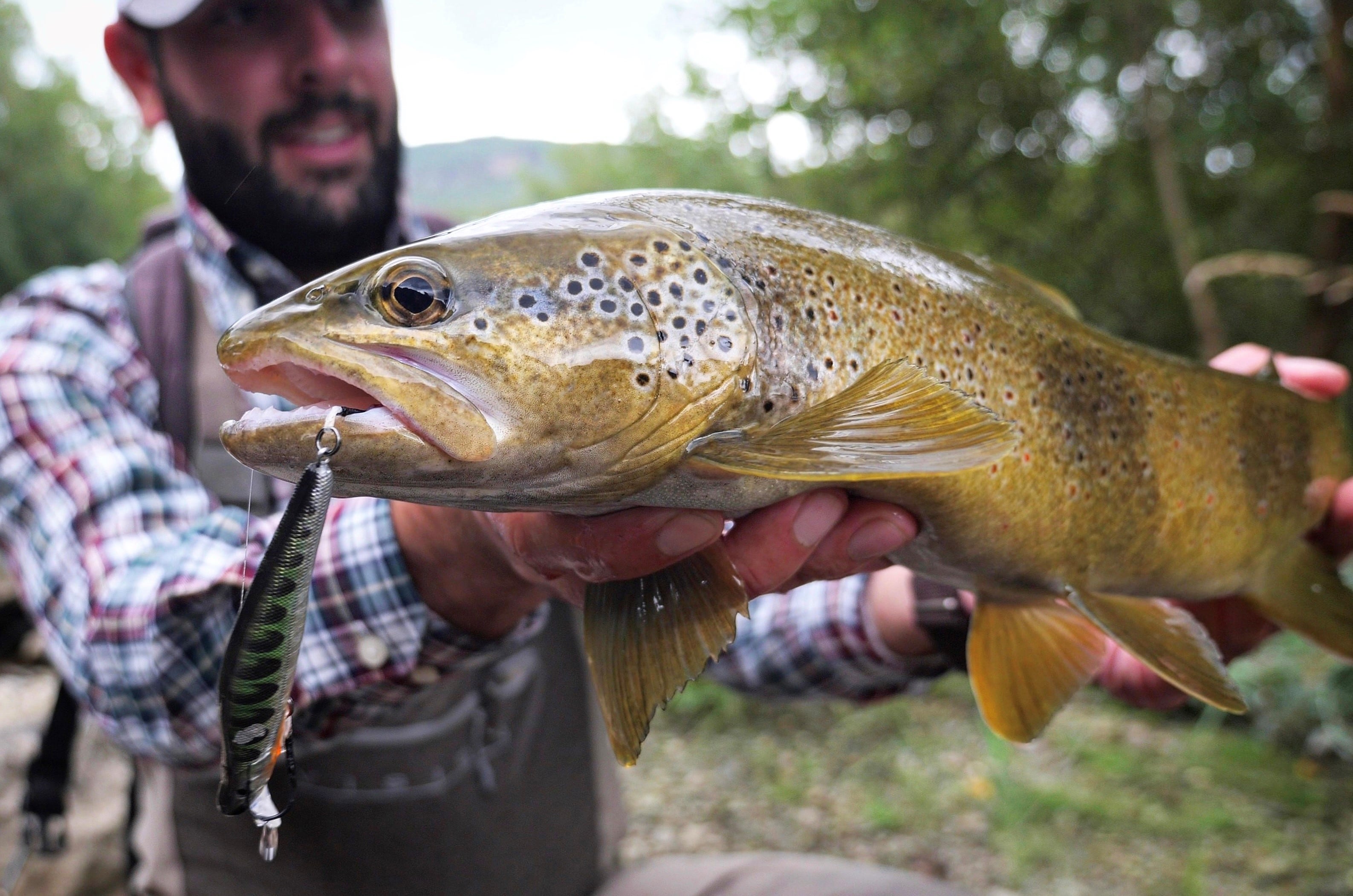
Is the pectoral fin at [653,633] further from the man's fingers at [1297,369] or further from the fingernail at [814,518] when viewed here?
the man's fingers at [1297,369]

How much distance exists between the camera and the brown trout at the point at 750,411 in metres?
1.05

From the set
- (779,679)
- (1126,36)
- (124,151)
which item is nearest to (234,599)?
(779,679)

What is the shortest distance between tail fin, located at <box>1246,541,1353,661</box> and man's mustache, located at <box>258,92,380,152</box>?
2341mm

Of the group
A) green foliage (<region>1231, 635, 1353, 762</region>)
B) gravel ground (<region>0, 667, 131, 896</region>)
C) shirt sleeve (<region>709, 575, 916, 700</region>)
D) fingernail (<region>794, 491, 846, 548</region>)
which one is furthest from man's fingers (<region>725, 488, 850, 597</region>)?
green foliage (<region>1231, 635, 1353, 762</region>)

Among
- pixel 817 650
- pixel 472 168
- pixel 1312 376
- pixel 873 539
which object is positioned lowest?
pixel 817 650

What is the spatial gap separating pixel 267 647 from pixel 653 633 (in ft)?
1.76

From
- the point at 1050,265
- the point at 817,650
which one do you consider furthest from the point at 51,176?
the point at 817,650

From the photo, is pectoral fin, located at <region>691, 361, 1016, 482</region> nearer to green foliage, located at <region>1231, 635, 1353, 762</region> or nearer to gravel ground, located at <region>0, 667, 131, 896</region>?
gravel ground, located at <region>0, 667, 131, 896</region>

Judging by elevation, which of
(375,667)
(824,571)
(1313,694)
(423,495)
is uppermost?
(423,495)

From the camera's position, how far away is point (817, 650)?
2.40 metres

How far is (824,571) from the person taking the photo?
1409 mm

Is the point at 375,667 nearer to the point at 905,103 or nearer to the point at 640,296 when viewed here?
the point at 640,296

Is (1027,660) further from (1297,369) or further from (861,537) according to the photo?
(1297,369)

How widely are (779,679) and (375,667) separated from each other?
1214mm
